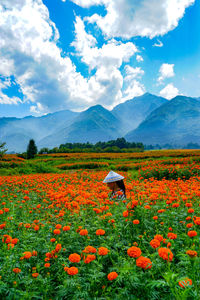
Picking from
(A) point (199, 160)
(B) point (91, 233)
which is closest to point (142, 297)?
(B) point (91, 233)

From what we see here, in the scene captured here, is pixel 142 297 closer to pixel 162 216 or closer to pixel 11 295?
pixel 11 295

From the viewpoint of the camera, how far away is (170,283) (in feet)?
4.43

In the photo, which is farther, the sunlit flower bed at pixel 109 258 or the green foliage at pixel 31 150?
the green foliage at pixel 31 150

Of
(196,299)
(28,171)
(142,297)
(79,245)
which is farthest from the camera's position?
(28,171)

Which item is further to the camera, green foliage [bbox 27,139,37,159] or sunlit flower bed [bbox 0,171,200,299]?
green foliage [bbox 27,139,37,159]

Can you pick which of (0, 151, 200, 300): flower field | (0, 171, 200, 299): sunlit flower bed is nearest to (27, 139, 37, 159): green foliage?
(0, 151, 200, 300): flower field

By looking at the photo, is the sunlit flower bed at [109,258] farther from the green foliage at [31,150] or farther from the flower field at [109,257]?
the green foliage at [31,150]

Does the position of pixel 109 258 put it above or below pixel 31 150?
below

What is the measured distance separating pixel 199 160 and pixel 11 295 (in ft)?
55.1

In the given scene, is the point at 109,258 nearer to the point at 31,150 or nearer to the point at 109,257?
the point at 109,257

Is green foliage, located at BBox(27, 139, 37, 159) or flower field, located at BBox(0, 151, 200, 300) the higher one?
green foliage, located at BBox(27, 139, 37, 159)

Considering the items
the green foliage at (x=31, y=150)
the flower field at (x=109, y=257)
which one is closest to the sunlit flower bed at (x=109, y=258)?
the flower field at (x=109, y=257)

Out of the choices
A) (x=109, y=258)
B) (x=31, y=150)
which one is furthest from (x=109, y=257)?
(x=31, y=150)

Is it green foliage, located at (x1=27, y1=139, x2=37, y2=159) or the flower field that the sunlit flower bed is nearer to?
the flower field
